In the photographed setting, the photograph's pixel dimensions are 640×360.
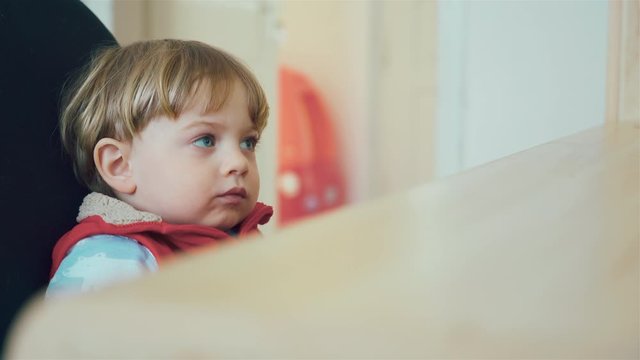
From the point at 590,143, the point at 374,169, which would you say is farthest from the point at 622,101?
the point at 374,169

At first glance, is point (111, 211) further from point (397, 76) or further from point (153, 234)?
point (397, 76)

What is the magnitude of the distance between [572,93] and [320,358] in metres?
1.99

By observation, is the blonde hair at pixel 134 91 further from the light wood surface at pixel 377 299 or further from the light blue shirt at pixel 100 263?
the light wood surface at pixel 377 299

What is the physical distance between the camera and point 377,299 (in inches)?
7.4

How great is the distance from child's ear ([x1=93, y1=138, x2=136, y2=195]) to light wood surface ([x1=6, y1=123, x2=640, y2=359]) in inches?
29.8

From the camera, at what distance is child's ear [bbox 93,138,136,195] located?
3.26 ft

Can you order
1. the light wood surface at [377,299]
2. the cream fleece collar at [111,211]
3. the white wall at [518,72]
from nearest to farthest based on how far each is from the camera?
the light wood surface at [377,299] < the cream fleece collar at [111,211] < the white wall at [518,72]

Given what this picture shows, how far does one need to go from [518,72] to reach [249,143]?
1294mm

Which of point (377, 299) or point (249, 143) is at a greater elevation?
point (377, 299)

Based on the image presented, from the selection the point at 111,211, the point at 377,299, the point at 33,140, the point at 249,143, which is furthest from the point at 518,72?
the point at 377,299

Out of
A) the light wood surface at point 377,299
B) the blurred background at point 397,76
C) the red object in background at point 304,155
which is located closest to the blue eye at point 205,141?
the blurred background at point 397,76

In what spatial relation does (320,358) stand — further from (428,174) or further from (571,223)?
(428,174)

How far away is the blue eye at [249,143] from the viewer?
3.45 feet

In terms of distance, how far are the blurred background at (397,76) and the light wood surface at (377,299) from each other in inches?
34.0
